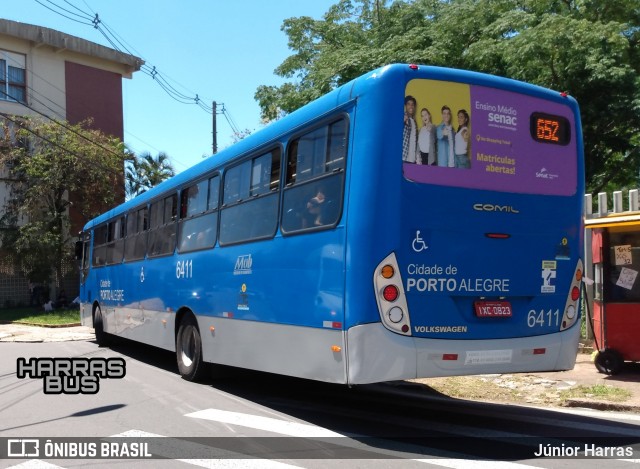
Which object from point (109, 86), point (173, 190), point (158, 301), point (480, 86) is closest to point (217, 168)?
point (173, 190)

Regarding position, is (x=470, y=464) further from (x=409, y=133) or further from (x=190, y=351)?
(x=190, y=351)

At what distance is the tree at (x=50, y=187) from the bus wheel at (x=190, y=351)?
18.0 metres

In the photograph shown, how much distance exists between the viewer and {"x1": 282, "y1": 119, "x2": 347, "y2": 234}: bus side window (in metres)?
6.25

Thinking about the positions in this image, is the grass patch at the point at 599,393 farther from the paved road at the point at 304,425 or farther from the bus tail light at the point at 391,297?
the bus tail light at the point at 391,297

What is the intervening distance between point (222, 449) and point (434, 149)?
354cm

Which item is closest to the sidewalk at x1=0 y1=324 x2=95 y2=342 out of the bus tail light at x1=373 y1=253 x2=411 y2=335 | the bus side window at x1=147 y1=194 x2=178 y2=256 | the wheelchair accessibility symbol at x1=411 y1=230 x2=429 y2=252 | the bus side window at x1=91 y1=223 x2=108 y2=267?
the bus side window at x1=91 y1=223 x2=108 y2=267

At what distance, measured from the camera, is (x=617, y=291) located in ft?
31.0

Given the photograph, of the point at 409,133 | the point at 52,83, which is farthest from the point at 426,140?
the point at 52,83

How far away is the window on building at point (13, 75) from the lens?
29.4 metres

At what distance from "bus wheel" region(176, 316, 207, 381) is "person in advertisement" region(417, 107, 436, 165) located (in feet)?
16.0

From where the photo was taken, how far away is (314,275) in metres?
6.40

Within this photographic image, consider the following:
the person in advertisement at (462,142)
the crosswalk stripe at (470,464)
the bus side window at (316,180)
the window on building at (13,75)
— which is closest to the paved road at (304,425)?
the crosswalk stripe at (470,464)

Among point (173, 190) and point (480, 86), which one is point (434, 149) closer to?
point (480, 86)

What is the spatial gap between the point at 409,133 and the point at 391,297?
1580 mm
